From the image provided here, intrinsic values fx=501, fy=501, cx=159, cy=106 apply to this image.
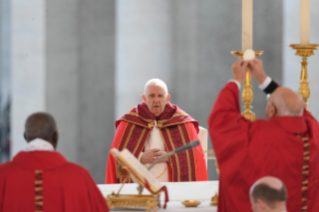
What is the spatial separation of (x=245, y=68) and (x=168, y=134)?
239 cm

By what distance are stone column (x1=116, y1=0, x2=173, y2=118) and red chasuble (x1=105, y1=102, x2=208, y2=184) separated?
186cm

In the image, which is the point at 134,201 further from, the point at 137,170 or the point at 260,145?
the point at 260,145

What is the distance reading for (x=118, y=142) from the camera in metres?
5.61

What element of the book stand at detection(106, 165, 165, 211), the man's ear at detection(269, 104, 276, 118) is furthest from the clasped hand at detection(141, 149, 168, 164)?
the man's ear at detection(269, 104, 276, 118)

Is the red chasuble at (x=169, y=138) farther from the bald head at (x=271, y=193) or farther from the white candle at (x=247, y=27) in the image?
the bald head at (x=271, y=193)

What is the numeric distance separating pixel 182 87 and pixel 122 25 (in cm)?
130

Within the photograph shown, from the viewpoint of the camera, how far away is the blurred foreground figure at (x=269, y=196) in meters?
2.64

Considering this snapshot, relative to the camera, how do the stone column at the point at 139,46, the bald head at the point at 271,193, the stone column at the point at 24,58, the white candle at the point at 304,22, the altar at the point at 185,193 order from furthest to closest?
the stone column at the point at 139,46, the stone column at the point at 24,58, the white candle at the point at 304,22, the altar at the point at 185,193, the bald head at the point at 271,193

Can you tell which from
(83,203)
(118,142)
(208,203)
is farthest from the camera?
(118,142)

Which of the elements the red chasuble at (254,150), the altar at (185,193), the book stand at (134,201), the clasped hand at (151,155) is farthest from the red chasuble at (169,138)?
the red chasuble at (254,150)

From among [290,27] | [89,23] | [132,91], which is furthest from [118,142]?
[290,27]

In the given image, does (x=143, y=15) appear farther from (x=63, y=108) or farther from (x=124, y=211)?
(x=124, y=211)

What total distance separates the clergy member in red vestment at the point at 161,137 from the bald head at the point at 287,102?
93.6 inches

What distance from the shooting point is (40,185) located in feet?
9.96
